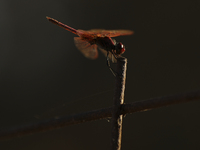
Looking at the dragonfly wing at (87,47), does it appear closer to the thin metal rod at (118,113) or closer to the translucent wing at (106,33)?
the translucent wing at (106,33)

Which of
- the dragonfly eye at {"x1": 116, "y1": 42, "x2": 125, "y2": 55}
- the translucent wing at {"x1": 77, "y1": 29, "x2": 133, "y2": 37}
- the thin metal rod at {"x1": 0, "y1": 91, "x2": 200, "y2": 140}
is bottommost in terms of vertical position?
the thin metal rod at {"x1": 0, "y1": 91, "x2": 200, "y2": 140}

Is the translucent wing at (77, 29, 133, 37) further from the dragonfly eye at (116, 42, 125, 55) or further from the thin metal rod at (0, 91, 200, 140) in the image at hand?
the thin metal rod at (0, 91, 200, 140)

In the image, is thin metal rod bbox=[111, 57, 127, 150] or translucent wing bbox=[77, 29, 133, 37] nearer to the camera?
thin metal rod bbox=[111, 57, 127, 150]

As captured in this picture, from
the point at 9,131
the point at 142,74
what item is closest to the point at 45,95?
the point at 142,74

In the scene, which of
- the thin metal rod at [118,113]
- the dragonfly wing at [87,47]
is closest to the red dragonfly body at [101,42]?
the dragonfly wing at [87,47]

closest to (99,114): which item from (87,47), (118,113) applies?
(118,113)

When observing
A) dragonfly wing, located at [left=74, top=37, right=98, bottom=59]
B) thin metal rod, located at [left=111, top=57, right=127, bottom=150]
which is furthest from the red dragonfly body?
thin metal rod, located at [left=111, top=57, right=127, bottom=150]

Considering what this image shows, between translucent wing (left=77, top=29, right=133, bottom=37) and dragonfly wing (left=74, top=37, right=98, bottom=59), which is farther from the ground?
translucent wing (left=77, top=29, right=133, bottom=37)

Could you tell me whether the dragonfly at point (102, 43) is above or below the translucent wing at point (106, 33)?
below

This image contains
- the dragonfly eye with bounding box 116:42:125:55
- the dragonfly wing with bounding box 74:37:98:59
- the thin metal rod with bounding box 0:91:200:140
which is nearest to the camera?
the thin metal rod with bounding box 0:91:200:140
